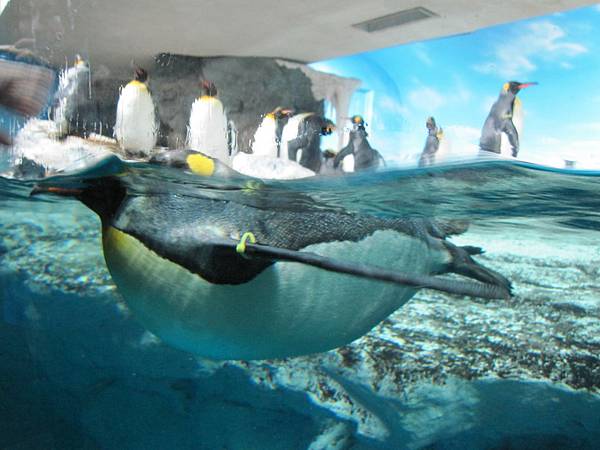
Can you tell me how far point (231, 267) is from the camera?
1615 mm

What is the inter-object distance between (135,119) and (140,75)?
0.43 feet

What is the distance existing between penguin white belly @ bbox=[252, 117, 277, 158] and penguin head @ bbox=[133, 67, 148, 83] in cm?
33

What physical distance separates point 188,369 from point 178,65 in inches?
83.1

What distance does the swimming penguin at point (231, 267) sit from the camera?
65.4 inches

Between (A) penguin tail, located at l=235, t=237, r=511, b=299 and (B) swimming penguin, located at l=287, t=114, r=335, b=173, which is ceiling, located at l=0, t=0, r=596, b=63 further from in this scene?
(A) penguin tail, located at l=235, t=237, r=511, b=299

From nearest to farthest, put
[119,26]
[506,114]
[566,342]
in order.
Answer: [119,26], [506,114], [566,342]

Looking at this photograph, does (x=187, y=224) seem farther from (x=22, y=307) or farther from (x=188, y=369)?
(x=22, y=307)

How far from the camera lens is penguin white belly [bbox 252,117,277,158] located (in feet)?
4.26

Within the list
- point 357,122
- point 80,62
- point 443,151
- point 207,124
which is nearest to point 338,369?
point 443,151

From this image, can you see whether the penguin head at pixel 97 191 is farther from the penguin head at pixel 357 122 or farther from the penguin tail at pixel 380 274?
the penguin head at pixel 357 122

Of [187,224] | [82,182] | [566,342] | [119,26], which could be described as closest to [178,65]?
[119,26]

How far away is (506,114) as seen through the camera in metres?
1.37

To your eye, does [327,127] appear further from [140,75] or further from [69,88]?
[69,88]

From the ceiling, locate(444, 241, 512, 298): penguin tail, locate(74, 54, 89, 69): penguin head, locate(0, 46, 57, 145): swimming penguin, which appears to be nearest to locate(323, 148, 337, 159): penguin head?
the ceiling
